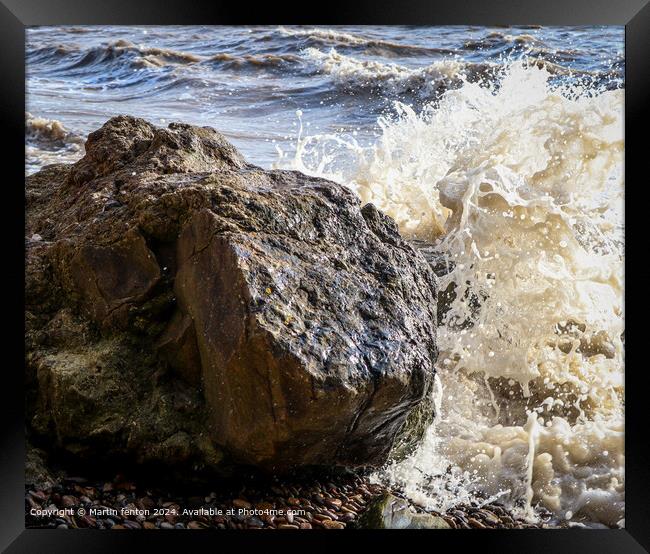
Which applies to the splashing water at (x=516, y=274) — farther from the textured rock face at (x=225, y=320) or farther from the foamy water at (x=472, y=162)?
the textured rock face at (x=225, y=320)

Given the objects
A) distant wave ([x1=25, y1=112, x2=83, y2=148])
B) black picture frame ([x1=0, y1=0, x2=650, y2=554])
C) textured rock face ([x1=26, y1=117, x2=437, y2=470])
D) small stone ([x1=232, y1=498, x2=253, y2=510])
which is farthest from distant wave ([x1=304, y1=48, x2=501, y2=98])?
small stone ([x1=232, y1=498, x2=253, y2=510])

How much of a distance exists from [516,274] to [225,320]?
178cm

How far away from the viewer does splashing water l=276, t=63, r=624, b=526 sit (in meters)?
3.15

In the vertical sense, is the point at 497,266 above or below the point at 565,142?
below

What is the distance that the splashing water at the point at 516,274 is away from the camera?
10.3ft

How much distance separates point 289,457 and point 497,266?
1660mm

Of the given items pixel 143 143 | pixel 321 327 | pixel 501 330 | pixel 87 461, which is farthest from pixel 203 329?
pixel 501 330

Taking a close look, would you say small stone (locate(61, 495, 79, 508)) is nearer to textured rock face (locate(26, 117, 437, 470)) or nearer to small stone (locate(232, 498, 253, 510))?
textured rock face (locate(26, 117, 437, 470))

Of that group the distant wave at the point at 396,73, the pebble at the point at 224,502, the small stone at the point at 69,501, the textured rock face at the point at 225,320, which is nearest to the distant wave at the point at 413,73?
the distant wave at the point at 396,73

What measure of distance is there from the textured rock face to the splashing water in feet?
Answer: 2.44

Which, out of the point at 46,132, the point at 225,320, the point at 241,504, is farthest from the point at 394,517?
the point at 46,132

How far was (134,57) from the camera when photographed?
3.30 m

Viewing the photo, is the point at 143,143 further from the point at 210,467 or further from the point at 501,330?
the point at 501,330

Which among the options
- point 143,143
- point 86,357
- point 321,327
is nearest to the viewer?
point 321,327
